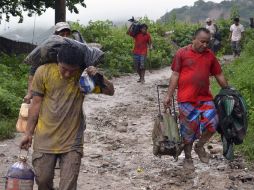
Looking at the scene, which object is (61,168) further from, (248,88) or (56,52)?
(248,88)

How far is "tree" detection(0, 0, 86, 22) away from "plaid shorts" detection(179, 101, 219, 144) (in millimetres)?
13160

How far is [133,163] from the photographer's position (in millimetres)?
8234

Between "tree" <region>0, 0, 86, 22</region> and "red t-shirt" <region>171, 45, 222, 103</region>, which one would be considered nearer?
"red t-shirt" <region>171, 45, 222, 103</region>

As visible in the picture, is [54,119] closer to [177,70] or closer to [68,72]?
[68,72]

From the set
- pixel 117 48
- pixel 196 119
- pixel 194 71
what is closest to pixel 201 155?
pixel 196 119

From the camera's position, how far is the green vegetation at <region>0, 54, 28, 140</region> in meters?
10.1

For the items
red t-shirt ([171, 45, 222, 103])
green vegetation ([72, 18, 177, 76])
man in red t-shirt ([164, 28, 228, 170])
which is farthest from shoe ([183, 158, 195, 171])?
green vegetation ([72, 18, 177, 76])

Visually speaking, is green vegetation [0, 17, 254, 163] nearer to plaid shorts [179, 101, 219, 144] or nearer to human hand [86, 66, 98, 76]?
plaid shorts [179, 101, 219, 144]

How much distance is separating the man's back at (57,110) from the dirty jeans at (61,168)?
0.07 metres

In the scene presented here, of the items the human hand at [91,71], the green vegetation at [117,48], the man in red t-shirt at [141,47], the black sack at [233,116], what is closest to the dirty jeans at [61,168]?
the human hand at [91,71]

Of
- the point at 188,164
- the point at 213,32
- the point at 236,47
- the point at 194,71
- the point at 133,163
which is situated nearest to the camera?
the point at 194,71

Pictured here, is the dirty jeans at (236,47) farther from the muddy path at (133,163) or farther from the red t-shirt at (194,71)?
the red t-shirt at (194,71)

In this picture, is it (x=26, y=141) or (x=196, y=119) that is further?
(x=196, y=119)

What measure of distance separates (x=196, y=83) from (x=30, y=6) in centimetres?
1366
